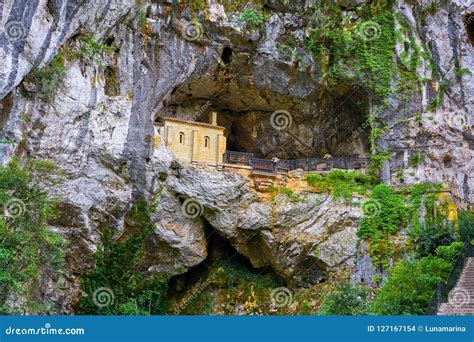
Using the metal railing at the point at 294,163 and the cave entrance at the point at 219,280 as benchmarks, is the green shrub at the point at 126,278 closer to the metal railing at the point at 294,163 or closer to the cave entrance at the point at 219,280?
the cave entrance at the point at 219,280

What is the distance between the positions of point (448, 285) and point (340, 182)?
45.0ft

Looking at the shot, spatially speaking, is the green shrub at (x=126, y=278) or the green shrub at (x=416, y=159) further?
the green shrub at (x=416, y=159)

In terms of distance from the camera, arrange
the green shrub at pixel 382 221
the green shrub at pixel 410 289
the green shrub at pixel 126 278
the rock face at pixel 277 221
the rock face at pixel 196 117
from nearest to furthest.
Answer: the green shrub at pixel 410 289 < the green shrub at pixel 382 221 < the rock face at pixel 196 117 < the green shrub at pixel 126 278 < the rock face at pixel 277 221

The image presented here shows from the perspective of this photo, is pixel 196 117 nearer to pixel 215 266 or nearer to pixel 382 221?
pixel 215 266

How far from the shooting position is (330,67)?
106ft

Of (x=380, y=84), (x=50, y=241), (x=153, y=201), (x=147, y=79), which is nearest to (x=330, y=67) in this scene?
(x=380, y=84)

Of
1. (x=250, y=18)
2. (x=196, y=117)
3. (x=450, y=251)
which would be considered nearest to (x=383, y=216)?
(x=450, y=251)

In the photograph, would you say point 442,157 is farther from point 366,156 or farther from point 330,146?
point 330,146

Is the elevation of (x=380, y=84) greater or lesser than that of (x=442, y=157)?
greater

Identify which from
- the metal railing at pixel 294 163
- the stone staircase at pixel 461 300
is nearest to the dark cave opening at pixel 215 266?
the metal railing at pixel 294 163

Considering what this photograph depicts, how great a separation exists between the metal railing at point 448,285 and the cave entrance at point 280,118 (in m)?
14.6

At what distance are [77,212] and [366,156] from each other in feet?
51.9

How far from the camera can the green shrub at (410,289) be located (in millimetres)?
18234

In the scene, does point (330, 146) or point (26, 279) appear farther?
point (330, 146)
